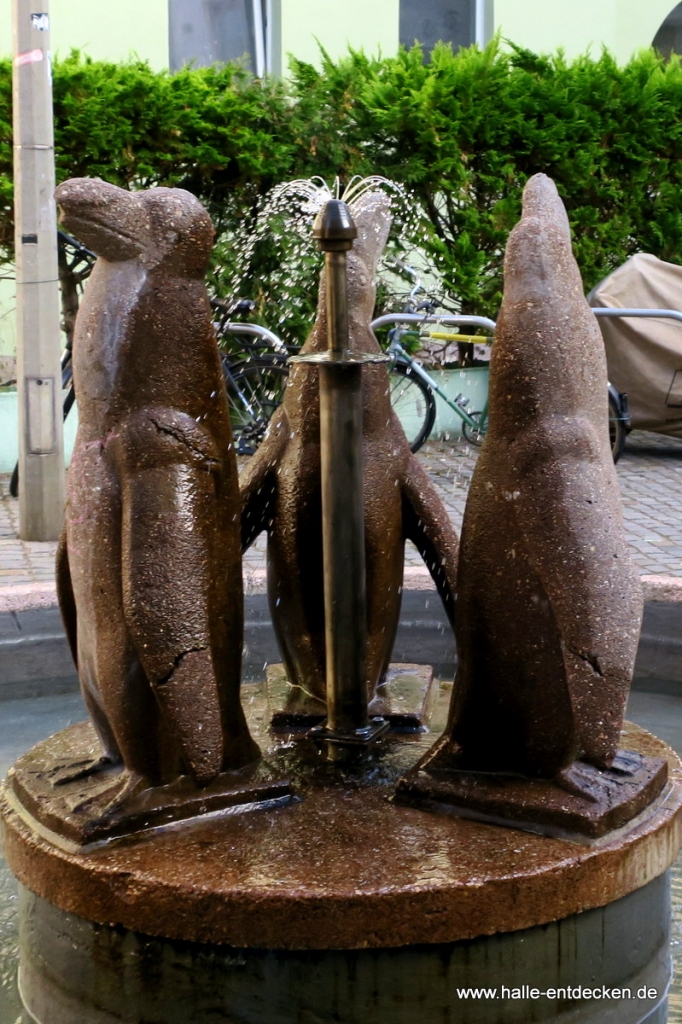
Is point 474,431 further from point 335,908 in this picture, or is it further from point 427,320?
point 335,908

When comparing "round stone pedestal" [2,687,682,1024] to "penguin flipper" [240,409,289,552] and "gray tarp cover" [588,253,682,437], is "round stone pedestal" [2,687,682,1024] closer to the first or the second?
"penguin flipper" [240,409,289,552]

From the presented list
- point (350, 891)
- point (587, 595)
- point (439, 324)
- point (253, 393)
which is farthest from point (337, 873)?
point (439, 324)

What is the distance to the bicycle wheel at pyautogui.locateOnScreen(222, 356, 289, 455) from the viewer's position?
8.30 metres

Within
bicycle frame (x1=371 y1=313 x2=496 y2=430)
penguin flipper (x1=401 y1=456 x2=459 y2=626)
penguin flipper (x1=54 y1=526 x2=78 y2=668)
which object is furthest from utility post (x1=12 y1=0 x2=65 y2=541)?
penguin flipper (x1=54 y1=526 x2=78 y2=668)

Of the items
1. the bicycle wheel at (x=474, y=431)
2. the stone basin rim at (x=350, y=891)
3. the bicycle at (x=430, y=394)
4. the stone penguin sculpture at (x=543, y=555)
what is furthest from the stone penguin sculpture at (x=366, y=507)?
the bicycle wheel at (x=474, y=431)

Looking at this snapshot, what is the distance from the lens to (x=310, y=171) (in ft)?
33.7

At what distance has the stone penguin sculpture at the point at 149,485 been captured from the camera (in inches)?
108

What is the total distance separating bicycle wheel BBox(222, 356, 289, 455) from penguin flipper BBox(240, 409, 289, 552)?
461 centimetres

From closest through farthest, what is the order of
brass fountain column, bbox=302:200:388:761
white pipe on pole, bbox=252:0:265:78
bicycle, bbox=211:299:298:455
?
brass fountain column, bbox=302:200:388:761
bicycle, bbox=211:299:298:455
white pipe on pole, bbox=252:0:265:78

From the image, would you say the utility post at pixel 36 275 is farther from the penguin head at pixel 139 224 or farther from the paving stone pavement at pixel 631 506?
the penguin head at pixel 139 224

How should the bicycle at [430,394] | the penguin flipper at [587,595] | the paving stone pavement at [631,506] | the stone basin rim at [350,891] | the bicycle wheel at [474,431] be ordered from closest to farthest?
the stone basin rim at [350,891] < the penguin flipper at [587,595] < the paving stone pavement at [631,506] < the bicycle at [430,394] < the bicycle wheel at [474,431]

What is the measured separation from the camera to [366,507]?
11.2ft

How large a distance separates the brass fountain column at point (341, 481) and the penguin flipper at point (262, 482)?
1.55 ft

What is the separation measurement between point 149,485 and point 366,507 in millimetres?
803
